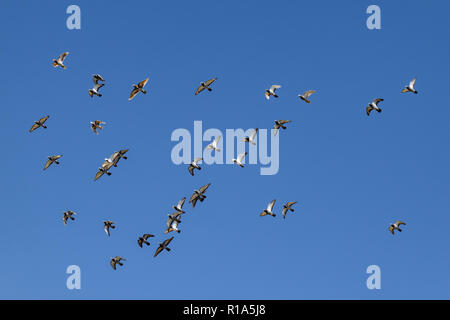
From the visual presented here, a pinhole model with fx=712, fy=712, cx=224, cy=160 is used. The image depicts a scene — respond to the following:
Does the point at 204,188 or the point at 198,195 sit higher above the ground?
the point at 204,188

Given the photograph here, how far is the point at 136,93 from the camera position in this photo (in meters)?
74.1

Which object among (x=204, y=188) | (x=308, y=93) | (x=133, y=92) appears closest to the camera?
(x=204, y=188)

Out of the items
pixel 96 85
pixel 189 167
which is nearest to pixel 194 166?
pixel 189 167

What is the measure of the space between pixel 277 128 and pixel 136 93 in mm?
15873

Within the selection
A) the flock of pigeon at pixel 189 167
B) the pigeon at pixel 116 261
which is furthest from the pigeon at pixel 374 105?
the pigeon at pixel 116 261

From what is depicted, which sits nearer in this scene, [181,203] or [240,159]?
[181,203]

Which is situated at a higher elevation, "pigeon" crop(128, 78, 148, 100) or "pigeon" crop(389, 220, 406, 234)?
"pigeon" crop(128, 78, 148, 100)

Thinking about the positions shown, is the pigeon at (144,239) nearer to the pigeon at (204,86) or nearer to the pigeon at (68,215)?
the pigeon at (68,215)

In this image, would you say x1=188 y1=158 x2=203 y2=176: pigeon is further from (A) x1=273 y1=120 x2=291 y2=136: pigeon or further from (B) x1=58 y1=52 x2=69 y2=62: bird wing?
(B) x1=58 y1=52 x2=69 y2=62: bird wing

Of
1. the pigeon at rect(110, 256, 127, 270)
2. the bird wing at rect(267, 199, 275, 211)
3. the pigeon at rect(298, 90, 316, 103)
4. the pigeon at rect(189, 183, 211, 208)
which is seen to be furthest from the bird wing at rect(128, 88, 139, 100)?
the bird wing at rect(267, 199, 275, 211)

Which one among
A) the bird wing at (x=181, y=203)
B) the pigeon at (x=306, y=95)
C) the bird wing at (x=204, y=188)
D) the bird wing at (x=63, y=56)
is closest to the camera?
the bird wing at (x=204, y=188)

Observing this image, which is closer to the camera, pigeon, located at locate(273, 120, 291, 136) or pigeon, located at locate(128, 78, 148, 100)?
pigeon, located at locate(128, 78, 148, 100)

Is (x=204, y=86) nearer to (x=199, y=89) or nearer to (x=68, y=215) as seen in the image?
(x=199, y=89)
